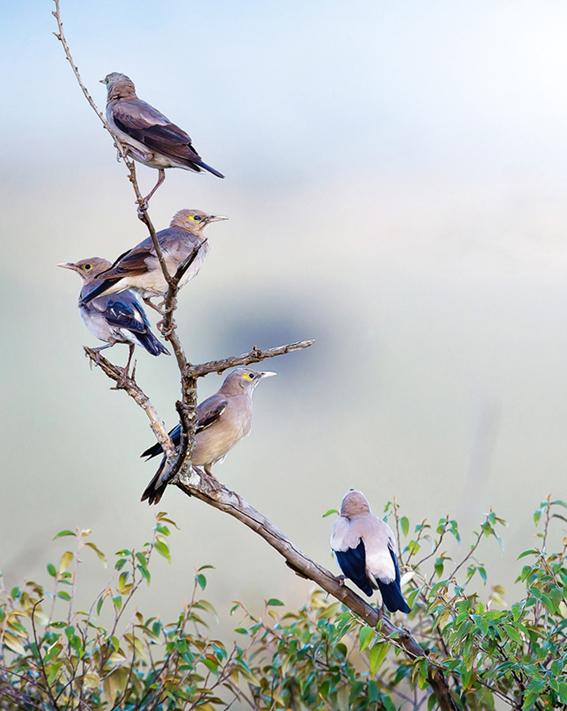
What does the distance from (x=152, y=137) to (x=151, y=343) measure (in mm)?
957

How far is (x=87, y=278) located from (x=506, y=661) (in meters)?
2.68

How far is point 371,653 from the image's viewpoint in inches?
145

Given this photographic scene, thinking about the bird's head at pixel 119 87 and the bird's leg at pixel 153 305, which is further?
the bird's head at pixel 119 87

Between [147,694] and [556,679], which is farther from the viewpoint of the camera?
[147,694]

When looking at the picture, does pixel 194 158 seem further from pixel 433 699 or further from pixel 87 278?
pixel 433 699

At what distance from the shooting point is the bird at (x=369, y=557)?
4.15 metres

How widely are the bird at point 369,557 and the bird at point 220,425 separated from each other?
2.12 ft

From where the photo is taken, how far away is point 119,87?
429 cm

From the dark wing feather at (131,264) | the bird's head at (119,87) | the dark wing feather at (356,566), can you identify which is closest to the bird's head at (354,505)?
the dark wing feather at (356,566)

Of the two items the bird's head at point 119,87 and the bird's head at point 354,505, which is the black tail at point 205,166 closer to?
the bird's head at point 119,87

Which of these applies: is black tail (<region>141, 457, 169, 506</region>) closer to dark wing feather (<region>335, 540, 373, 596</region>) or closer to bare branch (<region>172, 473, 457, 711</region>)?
bare branch (<region>172, 473, 457, 711</region>)

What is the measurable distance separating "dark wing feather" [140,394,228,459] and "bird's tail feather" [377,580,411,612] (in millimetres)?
1047

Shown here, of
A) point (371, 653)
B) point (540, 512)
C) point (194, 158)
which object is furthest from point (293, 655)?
point (194, 158)

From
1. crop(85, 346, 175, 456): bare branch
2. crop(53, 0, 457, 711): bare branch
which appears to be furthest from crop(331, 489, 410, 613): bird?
crop(85, 346, 175, 456): bare branch
